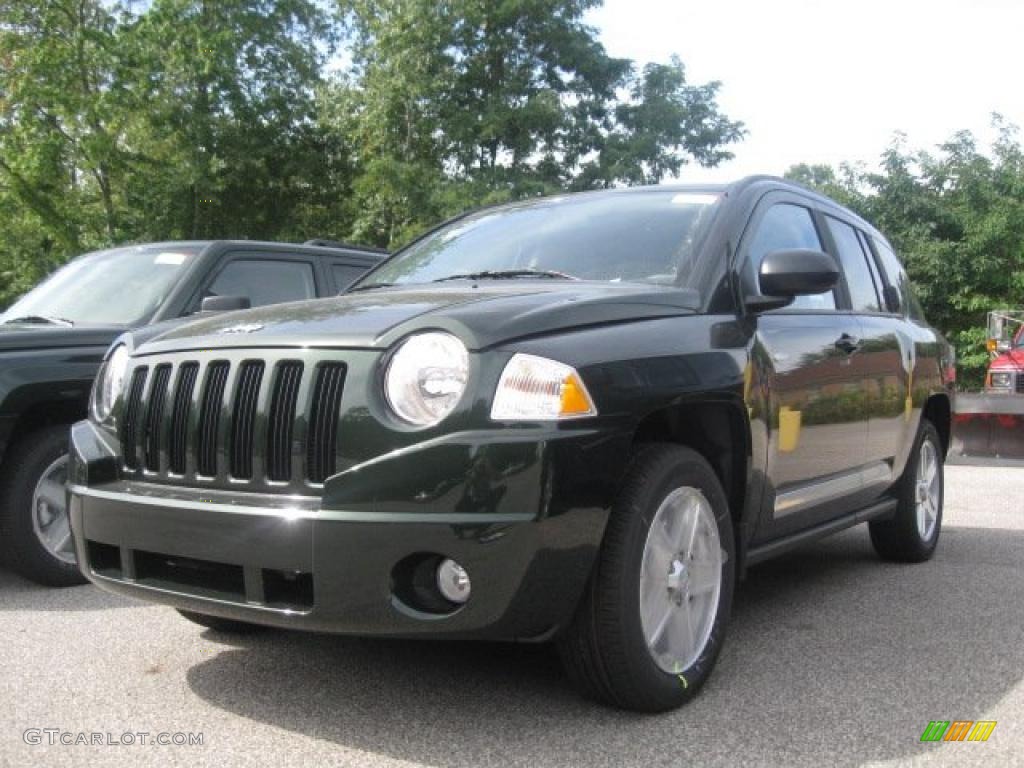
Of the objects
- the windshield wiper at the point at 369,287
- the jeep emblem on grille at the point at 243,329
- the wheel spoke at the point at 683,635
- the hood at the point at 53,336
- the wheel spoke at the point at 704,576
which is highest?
the windshield wiper at the point at 369,287

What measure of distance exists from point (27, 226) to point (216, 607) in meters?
21.6

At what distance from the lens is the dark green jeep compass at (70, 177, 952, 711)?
264 cm

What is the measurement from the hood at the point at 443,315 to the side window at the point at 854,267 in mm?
1670

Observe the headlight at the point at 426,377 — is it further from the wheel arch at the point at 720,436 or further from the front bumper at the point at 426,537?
the wheel arch at the point at 720,436

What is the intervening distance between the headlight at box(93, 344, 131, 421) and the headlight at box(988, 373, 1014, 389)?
13.5 m

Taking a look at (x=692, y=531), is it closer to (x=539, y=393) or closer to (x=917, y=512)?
(x=539, y=393)

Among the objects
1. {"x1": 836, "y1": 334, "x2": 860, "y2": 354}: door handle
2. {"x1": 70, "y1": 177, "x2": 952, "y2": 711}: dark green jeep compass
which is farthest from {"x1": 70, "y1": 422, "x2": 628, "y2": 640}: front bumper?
{"x1": 836, "y1": 334, "x2": 860, "y2": 354}: door handle

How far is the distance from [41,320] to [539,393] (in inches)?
154

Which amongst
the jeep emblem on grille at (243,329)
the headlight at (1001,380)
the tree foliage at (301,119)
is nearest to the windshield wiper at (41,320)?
the jeep emblem on grille at (243,329)

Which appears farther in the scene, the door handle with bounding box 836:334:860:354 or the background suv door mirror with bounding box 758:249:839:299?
the door handle with bounding box 836:334:860:354

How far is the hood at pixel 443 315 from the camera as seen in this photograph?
2.81 m

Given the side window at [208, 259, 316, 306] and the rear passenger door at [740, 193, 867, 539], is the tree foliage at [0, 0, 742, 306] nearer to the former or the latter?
the side window at [208, 259, 316, 306]

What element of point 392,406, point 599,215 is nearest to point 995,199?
point 599,215

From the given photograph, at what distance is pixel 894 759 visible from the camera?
2.72 metres
